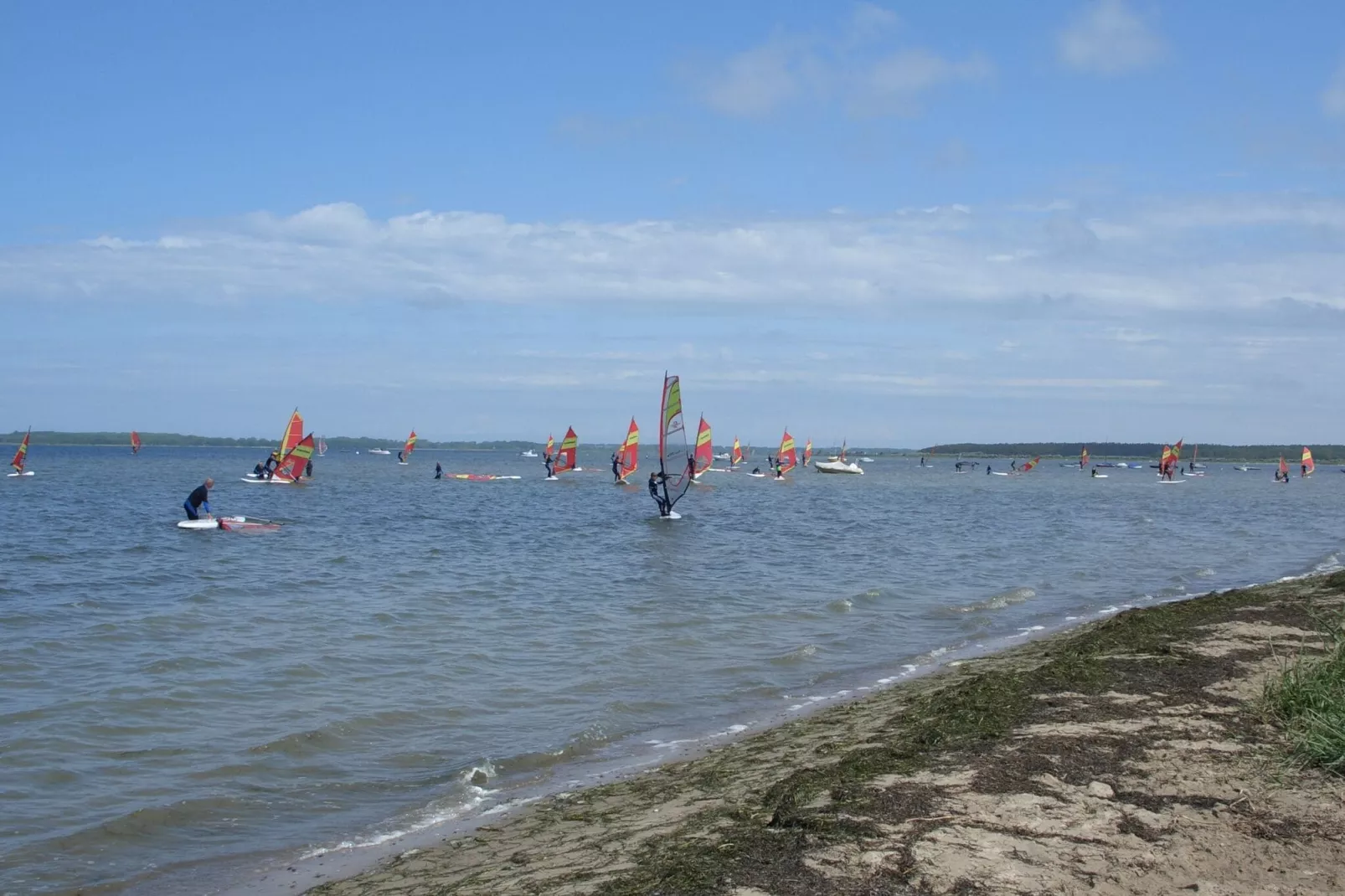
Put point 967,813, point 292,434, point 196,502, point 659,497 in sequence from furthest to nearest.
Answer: point 292,434, point 659,497, point 196,502, point 967,813

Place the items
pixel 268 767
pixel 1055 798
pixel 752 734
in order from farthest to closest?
pixel 752 734
pixel 268 767
pixel 1055 798

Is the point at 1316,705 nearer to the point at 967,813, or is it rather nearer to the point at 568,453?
the point at 967,813

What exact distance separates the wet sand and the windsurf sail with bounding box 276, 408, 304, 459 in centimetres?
3654

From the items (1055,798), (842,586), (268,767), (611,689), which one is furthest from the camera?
(842,586)

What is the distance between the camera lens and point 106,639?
12.1m

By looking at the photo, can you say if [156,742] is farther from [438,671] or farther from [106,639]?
[106,639]

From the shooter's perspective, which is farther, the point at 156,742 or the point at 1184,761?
the point at 156,742

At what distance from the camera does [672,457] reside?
29984mm

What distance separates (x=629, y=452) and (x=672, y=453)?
18.6 metres

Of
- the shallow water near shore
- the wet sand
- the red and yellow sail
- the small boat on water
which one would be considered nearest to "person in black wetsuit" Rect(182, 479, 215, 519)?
the shallow water near shore

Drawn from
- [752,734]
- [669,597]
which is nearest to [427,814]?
[752,734]

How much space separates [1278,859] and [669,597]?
11668 millimetres

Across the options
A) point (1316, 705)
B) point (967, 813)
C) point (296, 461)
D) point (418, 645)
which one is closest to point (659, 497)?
point (418, 645)

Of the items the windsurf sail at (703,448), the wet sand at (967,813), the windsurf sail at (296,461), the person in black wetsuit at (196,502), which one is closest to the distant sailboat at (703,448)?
the windsurf sail at (703,448)
